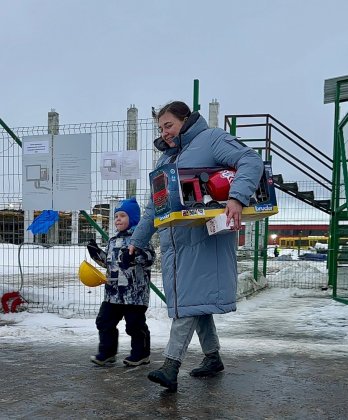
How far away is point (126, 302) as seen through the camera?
12.9 ft

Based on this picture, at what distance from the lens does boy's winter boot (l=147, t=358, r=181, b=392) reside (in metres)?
3.15

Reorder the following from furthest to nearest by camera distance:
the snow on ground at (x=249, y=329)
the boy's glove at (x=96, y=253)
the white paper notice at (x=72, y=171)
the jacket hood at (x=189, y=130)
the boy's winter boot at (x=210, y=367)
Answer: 1. the white paper notice at (x=72, y=171)
2. the snow on ground at (x=249, y=329)
3. the boy's glove at (x=96, y=253)
4. the boy's winter boot at (x=210, y=367)
5. the jacket hood at (x=189, y=130)

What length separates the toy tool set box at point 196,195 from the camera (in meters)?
3.00

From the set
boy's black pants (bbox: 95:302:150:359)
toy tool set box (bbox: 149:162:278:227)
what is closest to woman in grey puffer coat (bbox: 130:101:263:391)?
toy tool set box (bbox: 149:162:278:227)

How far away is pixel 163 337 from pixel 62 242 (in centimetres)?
262

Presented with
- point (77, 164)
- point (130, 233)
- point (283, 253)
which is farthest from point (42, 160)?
point (283, 253)

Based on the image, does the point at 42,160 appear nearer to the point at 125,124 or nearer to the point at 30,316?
the point at 125,124

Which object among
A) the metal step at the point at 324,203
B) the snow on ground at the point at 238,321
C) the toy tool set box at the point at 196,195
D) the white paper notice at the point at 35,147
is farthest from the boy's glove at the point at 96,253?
the metal step at the point at 324,203

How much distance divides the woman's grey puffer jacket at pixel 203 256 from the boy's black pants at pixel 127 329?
28.3 inches

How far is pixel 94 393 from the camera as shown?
3.23m

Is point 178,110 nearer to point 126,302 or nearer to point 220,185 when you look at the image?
point 220,185

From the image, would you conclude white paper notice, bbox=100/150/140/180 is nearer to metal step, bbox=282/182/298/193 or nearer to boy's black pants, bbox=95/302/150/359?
boy's black pants, bbox=95/302/150/359

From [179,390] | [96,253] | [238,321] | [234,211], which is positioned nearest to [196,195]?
[234,211]

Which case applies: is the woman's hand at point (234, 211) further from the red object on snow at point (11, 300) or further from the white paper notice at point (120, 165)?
the red object on snow at point (11, 300)
